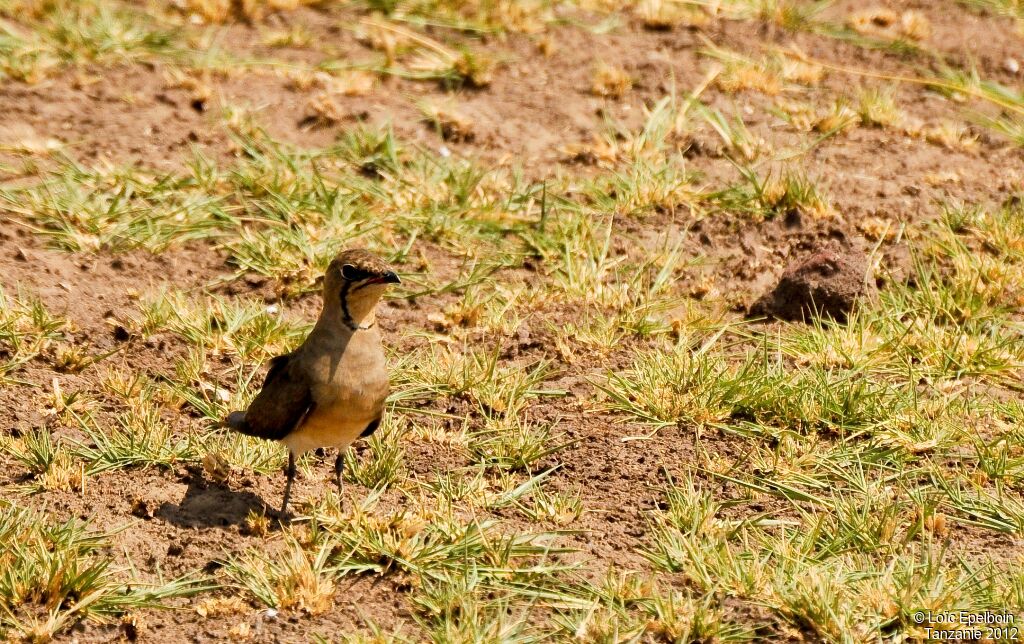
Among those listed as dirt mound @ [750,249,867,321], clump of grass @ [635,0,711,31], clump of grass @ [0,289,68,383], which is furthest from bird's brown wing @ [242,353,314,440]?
clump of grass @ [635,0,711,31]

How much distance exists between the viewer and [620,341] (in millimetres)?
6141

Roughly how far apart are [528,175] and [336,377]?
275 centimetres

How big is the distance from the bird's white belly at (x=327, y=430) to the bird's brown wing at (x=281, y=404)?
1.5 inches

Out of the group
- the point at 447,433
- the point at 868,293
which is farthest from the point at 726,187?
the point at 447,433

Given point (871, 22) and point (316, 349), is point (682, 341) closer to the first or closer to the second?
point (316, 349)

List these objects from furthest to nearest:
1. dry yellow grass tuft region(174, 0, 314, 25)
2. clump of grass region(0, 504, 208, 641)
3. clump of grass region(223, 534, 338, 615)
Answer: dry yellow grass tuft region(174, 0, 314, 25)
clump of grass region(223, 534, 338, 615)
clump of grass region(0, 504, 208, 641)

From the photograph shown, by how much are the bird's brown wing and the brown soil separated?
13.5 inches

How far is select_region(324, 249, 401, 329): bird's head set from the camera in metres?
4.90

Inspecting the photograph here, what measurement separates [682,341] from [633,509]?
3.82ft

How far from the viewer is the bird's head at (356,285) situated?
4.90 m

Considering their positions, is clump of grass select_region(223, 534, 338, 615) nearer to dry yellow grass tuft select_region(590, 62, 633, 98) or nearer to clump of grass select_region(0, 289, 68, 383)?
clump of grass select_region(0, 289, 68, 383)

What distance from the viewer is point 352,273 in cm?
493

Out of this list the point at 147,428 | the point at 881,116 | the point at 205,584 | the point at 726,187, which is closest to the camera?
the point at 205,584

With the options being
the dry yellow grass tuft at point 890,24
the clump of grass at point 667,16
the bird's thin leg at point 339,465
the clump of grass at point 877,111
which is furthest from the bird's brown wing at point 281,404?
the dry yellow grass tuft at point 890,24
